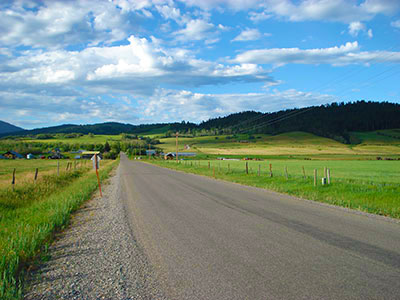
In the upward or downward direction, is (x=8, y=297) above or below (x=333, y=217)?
above

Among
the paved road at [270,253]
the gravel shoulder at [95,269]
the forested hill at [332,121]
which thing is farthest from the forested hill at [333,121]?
the gravel shoulder at [95,269]

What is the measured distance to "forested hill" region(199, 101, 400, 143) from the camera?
116 m

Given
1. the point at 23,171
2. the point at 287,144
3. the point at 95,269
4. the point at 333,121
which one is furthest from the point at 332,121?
the point at 95,269

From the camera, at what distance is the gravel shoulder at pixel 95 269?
14.9 ft

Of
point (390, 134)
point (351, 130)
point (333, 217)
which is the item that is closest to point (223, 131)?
point (351, 130)

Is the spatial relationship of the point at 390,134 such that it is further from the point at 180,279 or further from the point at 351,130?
the point at 180,279

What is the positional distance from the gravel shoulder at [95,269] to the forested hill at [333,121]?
106 metres

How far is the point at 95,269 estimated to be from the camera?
18.1ft

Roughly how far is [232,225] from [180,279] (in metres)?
4.11

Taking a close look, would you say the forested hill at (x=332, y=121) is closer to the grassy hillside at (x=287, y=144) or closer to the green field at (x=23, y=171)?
the grassy hillside at (x=287, y=144)

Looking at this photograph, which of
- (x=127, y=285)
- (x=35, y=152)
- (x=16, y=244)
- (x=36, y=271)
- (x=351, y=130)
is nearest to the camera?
(x=127, y=285)

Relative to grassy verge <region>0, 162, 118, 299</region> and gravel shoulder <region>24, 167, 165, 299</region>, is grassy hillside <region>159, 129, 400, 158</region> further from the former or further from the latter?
gravel shoulder <region>24, 167, 165, 299</region>

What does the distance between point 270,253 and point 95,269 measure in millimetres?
3309

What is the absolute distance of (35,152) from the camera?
124 meters
